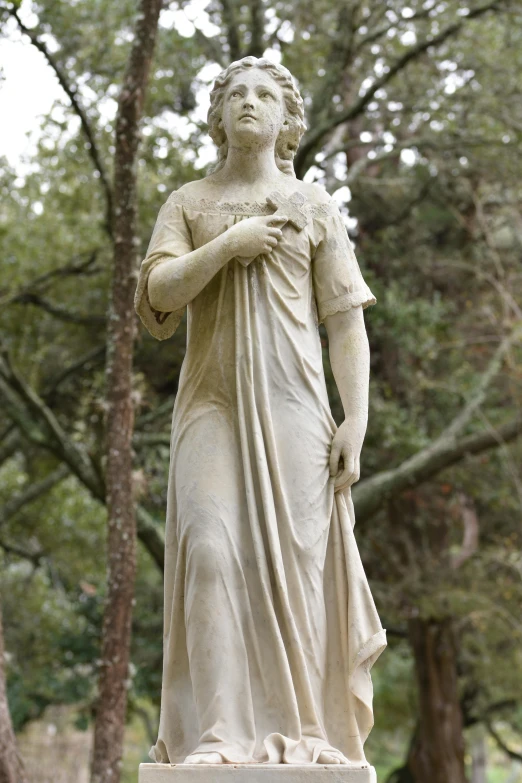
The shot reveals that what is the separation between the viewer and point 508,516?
19.1 meters

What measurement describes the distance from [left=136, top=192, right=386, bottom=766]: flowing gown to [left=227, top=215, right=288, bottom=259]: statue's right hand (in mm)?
120

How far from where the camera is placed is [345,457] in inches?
205

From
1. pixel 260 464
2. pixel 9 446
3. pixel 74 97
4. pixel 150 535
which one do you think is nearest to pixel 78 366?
pixel 9 446

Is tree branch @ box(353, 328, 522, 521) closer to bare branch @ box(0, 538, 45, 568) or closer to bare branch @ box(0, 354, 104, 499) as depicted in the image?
bare branch @ box(0, 354, 104, 499)

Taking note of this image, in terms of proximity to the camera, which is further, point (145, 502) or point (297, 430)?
point (145, 502)

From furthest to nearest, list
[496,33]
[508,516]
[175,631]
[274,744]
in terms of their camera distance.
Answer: [508,516] < [496,33] < [175,631] < [274,744]

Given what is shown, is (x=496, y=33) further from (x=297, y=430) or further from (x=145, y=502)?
(x=297, y=430)

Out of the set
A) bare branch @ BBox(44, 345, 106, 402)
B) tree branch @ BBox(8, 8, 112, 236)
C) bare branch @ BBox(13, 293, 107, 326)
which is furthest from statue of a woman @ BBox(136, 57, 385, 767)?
bare branch @ BBox(44, 345, 106, 402)

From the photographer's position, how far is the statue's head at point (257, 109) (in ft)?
17.9

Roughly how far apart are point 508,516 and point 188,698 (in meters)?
14.7

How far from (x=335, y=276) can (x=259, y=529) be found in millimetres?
1197

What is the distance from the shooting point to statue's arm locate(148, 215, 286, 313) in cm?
511

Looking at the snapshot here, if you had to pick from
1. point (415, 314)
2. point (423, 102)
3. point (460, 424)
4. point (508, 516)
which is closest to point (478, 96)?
point (423, 102)

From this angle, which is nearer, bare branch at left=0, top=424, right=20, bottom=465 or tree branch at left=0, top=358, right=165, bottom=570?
tree branch at left=0, top=358, right=165, bottom=570
